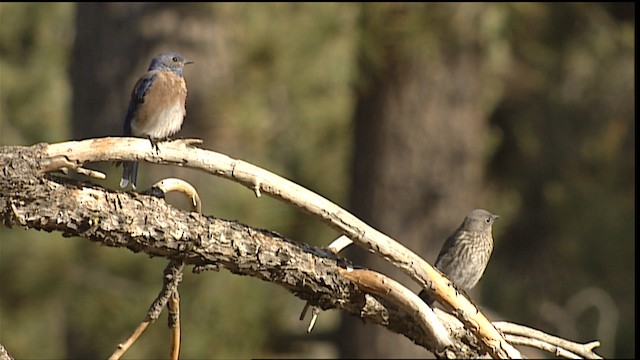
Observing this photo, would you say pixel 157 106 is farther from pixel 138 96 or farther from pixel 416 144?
pixel 416 144

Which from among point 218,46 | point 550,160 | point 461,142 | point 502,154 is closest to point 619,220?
point 550,160

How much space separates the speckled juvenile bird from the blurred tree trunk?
2492 mm

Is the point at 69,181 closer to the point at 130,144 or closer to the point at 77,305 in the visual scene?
the point at 130,144

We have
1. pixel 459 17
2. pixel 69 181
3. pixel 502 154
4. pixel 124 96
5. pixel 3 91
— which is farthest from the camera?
pixel 502 154

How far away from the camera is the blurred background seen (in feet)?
21.4

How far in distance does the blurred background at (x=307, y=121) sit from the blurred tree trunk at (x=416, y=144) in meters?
0.01

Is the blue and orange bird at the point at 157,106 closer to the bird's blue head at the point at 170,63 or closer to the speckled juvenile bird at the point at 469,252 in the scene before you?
the bird's blue head at the point at 170,63

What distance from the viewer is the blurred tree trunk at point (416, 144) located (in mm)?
7188

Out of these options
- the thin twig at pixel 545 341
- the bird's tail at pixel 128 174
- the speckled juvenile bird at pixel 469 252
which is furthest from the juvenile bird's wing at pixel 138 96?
the thin twig at pixel 545 341

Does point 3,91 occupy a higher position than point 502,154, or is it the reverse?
point 502,154

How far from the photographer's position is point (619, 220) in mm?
10711

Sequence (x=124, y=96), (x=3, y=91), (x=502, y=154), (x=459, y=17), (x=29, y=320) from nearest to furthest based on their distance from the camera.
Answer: (x=124, y=96), (x=459, y=17), (x=29, y=320), (x=3, y=91), (x=502, y=154)

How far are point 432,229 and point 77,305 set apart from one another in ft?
7.53

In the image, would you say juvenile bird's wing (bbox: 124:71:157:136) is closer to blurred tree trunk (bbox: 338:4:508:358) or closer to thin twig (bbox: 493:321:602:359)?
thin twig (bbox: 493:321:602:359)
